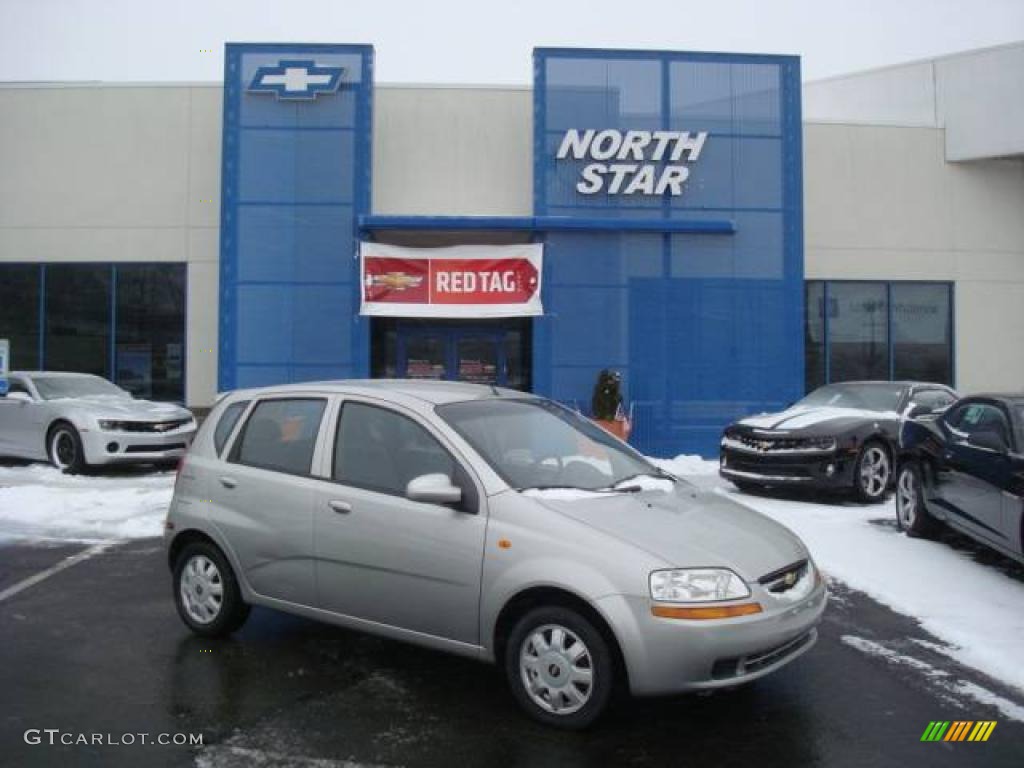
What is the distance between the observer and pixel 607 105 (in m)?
15.5

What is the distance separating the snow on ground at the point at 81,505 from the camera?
8719 mm

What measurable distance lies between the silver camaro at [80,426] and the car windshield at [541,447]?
29.8 feet

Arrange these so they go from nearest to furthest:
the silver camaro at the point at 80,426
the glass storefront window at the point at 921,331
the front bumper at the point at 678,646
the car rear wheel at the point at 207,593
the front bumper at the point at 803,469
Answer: the front bumper at the point at 678,646 < the car rear wheel at the point at 207,593 < the front bumper at the point at 803,469 < the silver camaro at the point at 80,426 < the glass storefront window at the point at 921,331

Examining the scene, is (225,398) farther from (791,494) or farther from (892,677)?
(791,494)

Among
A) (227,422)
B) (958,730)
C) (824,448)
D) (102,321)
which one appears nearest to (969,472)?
(824,448)

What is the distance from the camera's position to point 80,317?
17.4 metres

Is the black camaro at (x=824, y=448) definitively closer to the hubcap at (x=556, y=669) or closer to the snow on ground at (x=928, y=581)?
the snow on ground at (x=928, y=581)

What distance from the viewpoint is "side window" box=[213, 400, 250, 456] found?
545cm

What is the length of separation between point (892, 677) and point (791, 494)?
6593 mm

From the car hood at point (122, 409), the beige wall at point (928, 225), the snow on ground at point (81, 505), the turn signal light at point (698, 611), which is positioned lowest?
the snow on ground at point (81, 505)

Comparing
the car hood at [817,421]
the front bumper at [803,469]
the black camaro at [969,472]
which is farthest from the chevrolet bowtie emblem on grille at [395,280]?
the black camaro at [969,472]

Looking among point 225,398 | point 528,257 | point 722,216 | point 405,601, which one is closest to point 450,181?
point 528,257

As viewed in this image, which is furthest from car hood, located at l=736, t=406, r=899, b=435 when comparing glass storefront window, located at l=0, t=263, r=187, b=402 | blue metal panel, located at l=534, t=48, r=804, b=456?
glass storefront window, located at l=0, t=263, r=187, b=402

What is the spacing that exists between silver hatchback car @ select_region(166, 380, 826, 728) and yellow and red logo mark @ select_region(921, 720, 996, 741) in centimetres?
65
